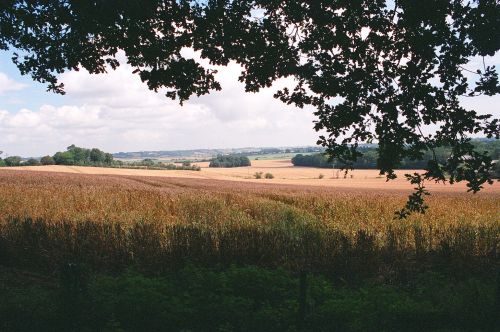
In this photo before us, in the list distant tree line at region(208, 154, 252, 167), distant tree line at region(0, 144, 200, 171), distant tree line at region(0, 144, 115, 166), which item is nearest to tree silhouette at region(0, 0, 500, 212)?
distant tree line at region(0, 144, 200, 171)

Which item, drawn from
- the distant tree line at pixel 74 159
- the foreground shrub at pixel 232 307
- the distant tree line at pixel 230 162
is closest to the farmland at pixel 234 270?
the foreground shrub at pixel 232 307

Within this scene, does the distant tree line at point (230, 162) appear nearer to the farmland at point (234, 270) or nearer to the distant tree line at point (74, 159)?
the distant tree line at point (74, 159)

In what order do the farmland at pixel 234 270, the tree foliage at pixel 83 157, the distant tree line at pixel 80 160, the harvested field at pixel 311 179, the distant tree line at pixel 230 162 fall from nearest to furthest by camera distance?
1. the farmland at pixel 234 270
2. the harvested field at pixel 311 179
3. the distant tree line at pixel 80 160
4. the tree foliage at pixel 83 157
5. the distant tree line at pixel 230 162

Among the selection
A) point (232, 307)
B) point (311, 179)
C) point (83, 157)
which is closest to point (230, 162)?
point (83, 157)

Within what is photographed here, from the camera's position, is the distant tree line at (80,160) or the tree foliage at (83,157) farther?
the tree foliage at (83,157)

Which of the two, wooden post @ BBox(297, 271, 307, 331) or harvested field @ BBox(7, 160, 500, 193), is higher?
wooden post @ BBox(297, 271, 307, 331)

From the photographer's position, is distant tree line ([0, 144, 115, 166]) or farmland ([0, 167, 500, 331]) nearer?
farmland ([0, 167, 500, 331])

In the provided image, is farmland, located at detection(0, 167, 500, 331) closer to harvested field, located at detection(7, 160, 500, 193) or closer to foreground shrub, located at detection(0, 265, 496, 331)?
foreground shrub, located at detection(0, 265, 496, 331)

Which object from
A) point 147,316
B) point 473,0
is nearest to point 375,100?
point 473,0

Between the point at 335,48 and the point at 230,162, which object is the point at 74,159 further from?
the point at 335,48

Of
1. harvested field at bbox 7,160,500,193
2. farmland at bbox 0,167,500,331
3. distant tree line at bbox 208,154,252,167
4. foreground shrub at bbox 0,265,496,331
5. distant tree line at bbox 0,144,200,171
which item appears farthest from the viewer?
distant tree line at bbox 208,154,252,167

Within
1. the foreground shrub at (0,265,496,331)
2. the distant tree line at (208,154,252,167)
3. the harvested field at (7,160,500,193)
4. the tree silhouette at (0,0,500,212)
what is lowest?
the harvested field at (7,160,500,193)

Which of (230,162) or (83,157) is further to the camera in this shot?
(230,162)

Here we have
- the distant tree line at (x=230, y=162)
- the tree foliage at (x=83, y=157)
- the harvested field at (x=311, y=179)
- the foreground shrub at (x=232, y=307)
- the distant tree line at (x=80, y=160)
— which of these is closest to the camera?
the foreground shrub at (x=232, y=307)
